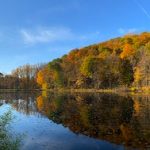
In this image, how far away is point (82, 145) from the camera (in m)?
19.6

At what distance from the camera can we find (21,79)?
583 feet

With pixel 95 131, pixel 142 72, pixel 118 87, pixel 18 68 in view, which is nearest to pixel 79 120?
pixel 95 131

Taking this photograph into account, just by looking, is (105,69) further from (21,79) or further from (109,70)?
(21,79)

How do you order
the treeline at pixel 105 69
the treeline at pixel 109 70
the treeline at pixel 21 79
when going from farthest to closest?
the treeline at pixel 21 79, the treeline at pixel 105 69, the treeline at pixel 109 70

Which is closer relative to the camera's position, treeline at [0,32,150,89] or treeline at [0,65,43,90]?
treeline at [0,32,150,89]

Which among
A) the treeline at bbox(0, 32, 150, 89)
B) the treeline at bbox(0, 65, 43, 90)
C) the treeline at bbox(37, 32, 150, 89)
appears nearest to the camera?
the treeline at bbox(37, 32, 150, 89)

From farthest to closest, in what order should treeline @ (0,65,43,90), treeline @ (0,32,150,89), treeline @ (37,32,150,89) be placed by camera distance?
treeline @ (0,65,43,90) < treeline @ (0,32,150,89) < treeline @ (37,32,150,89)

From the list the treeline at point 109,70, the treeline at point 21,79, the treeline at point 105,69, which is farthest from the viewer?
the treeline at point 21,79

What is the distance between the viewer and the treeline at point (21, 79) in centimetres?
17512

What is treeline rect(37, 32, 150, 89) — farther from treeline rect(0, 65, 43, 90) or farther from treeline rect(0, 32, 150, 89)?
treeline rect(0, 65, 43, 90)

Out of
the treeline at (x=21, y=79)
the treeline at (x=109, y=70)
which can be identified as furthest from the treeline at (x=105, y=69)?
the treeline at (x=21, y=79)

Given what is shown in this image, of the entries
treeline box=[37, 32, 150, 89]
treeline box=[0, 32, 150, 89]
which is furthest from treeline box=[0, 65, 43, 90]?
treeline box=[37, 32, 150, 89]

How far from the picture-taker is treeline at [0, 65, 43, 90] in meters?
175

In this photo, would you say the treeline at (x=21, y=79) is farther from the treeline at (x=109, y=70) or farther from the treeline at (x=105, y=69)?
the treeline at (x=109, y=70)
